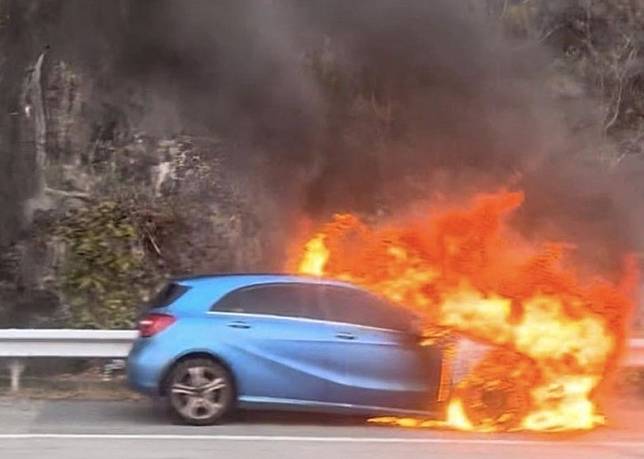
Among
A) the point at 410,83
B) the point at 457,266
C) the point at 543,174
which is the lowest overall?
the point at 457,266

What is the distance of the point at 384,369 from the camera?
8.75 m

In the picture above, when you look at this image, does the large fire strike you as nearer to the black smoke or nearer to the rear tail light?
the rear tail light

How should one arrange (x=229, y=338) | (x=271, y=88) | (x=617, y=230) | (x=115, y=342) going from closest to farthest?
1. (x=229, y=338)
2. (x=115, y=342)
3. (x=271, y=88)
4. (x=617, y=230)

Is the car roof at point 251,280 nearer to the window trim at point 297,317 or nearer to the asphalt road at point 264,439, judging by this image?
the window trim at point 297,317

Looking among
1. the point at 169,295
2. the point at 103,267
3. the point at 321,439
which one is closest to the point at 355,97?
the point at 103,267

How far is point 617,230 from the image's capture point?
506 inches

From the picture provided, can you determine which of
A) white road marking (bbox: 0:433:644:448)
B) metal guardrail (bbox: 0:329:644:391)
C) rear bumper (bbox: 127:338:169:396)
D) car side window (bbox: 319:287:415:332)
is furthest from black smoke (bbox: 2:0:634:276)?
white road marking (bbox: 0:433:644:448)

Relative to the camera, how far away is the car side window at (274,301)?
8.96 m

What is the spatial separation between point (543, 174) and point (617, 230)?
101cm

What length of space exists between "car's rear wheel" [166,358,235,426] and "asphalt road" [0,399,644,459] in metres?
0.12

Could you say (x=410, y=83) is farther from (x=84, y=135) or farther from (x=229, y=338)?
(x=229, y=338)

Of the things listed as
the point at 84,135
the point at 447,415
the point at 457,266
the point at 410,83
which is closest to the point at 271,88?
the point at 410,83

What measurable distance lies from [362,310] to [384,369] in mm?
482

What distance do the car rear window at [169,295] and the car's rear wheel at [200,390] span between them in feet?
1.65
